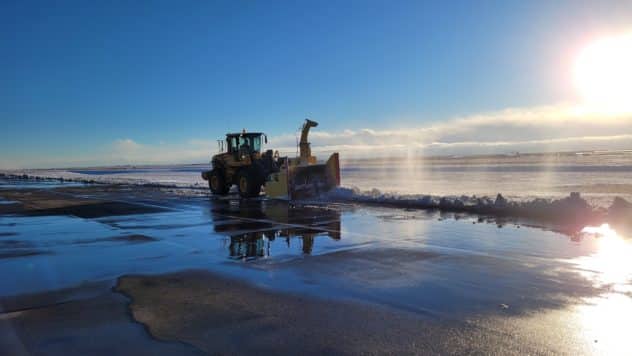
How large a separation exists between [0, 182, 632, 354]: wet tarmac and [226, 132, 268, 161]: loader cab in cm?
1061

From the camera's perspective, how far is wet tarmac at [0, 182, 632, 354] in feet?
16.2

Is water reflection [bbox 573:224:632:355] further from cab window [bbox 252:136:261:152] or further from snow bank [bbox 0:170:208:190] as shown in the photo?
snow bank [bbox 0:170:208:190]

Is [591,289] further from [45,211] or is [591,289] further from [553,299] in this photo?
[45,211]

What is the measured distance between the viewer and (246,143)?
2419 cm

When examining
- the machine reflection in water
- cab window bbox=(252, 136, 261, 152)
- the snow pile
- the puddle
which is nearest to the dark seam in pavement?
the puddle

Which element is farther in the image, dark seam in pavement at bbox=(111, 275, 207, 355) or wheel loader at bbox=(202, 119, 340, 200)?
wheel loader at bbox=(202, 119, 340, 200)

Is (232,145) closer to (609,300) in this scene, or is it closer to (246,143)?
(246,143)

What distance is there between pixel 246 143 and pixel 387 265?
1770 cm

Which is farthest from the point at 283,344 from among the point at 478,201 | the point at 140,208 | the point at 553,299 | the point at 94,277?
the point at 140,208

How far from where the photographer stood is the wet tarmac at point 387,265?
16.2ft

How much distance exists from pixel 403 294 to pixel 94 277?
4.49 meters

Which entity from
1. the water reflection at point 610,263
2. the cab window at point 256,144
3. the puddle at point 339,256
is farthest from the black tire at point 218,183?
the water reflection at point 610,263

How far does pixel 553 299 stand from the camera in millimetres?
5477

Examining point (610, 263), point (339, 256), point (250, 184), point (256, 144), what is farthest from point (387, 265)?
point (256, 144)
